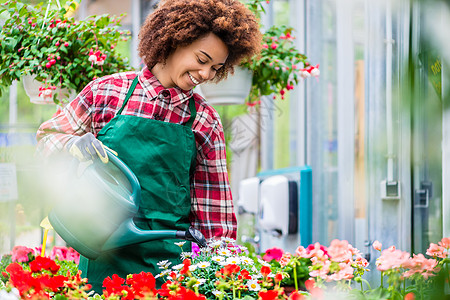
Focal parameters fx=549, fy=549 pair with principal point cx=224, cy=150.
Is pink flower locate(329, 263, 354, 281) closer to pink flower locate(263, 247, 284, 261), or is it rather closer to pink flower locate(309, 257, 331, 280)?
pink flower locate(309, 257, 331, 280)

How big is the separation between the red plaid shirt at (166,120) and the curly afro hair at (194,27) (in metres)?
0.09

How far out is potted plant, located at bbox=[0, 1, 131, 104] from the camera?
1.92 meters

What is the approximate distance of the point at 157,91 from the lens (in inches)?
56.3

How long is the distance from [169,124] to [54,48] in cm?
80

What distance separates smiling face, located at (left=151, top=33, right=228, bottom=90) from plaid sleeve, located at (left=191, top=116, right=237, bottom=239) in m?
0.16

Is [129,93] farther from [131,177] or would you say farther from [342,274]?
[342,274]

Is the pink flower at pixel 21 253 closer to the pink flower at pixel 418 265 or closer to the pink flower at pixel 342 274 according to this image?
the pink flower at pixel 342 274

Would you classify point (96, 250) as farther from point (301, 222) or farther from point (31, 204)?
point (301, 222)

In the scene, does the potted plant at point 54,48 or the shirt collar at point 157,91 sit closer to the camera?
the shirt collar at point 157,91

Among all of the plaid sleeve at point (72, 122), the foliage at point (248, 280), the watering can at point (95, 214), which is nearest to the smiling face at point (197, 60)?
the plaid sleeve at point (72, 122)

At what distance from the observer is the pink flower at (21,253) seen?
7.37ft

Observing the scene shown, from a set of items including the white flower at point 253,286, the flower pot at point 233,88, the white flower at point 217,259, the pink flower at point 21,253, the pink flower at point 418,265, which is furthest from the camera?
the flower pot at point 233,88

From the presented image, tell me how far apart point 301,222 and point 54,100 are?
1.24 metres

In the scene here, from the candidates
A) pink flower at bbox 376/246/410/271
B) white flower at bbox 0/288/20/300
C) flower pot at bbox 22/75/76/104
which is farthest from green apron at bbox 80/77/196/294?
flower pot at bbox 22/75/76/104
